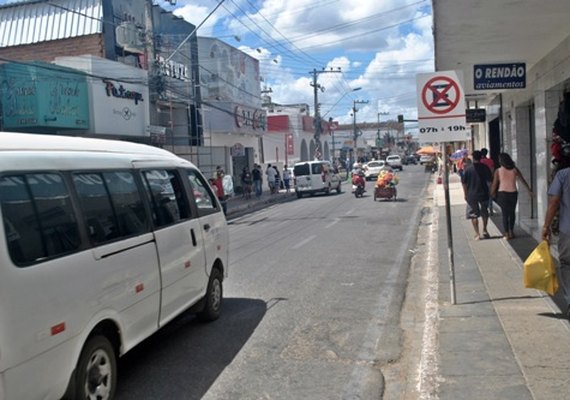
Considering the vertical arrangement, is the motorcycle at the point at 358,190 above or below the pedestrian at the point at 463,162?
below

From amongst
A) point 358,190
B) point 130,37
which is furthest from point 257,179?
point 130,37

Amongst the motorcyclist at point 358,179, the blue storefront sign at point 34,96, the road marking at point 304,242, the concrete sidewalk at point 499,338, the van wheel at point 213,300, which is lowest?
the road marking at point 304,242

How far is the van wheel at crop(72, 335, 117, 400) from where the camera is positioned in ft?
14.0

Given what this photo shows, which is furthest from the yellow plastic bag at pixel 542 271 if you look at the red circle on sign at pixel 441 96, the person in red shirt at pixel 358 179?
the person in red shirt at pixel 358 179

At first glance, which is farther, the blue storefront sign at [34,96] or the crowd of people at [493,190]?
the blue storefront sign at [34,96]

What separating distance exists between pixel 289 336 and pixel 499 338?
2169 millimetres

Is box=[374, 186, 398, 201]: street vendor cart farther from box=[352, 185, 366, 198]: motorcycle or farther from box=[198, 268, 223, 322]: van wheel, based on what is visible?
box=[198, 268, 223, 322]: van wheel

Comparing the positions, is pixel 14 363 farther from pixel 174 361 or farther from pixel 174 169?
pixel 174 169

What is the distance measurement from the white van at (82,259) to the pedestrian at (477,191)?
25.3ft

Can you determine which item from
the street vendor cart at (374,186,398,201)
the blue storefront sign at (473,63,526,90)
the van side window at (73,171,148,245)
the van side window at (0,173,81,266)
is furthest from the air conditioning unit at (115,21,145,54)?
the van side window at (0,173,81,266)

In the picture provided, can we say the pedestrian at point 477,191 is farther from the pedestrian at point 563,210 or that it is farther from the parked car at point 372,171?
the parked car at point 372,171

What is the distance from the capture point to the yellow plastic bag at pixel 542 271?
20.4 feet

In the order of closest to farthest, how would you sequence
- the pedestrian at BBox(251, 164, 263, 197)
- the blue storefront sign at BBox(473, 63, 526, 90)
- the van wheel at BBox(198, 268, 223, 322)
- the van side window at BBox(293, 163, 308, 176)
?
the van wheel at BBox(198, 268, 223, 322) < the blue storefront sign at BBox(473, 63, 526, 90) < the van side window at BBox(293, 163, 308, 176) < the pedestrian at BBox(251, 164, 263, 197)

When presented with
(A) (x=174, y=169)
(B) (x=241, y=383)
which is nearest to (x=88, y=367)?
(B) (x=241, y=383)
